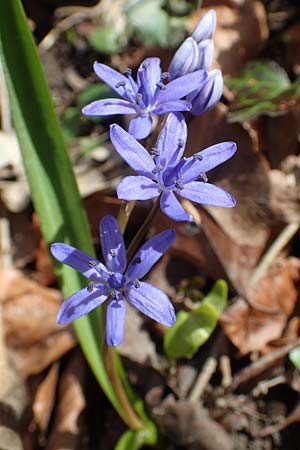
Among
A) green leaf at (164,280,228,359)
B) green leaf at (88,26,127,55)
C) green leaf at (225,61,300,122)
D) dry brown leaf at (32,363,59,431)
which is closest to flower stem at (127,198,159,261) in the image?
green leaf at (164,280,228,359)

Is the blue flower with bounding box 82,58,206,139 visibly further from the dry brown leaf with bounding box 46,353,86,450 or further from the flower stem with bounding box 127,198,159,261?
the dry brown leaf with bounding box 46,353,86,450

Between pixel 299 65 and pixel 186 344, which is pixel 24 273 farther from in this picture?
pixel 299 65

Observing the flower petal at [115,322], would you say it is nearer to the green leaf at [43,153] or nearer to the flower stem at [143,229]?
the flower stem at [143,229]

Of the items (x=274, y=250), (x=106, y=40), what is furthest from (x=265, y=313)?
(x=106, y=40)

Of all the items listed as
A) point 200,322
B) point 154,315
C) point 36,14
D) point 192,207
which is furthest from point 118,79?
point 36,14

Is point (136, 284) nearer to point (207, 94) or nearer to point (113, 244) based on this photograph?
point (113, 244)

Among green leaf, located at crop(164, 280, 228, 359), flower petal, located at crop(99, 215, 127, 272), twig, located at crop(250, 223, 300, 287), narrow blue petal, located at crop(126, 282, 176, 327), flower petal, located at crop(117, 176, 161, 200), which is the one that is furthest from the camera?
twig, located at crop(250, 223, 300, 287)
